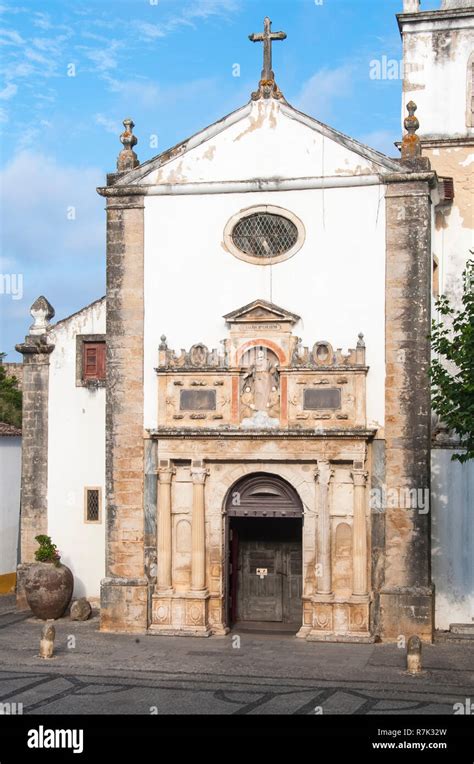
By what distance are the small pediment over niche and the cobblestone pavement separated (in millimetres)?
6135

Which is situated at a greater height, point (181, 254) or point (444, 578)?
point (181, 254)

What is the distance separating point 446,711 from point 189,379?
9.00m

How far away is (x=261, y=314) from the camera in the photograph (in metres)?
22.8

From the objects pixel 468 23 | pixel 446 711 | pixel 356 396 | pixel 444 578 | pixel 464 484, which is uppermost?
pixel 468 23

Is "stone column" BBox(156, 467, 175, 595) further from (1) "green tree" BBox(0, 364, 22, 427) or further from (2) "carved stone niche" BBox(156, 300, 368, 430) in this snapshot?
(1) "green tree" BBox(0, 364, 22, 427)

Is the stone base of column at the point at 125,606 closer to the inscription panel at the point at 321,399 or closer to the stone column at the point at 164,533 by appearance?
the stone column at the point at 164,533

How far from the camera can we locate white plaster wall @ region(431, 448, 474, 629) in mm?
22859

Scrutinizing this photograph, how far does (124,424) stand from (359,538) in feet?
17.1

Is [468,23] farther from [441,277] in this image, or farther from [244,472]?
[244,472]

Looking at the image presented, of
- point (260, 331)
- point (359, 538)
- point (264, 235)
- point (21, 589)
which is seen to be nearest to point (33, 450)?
point (21, 589)

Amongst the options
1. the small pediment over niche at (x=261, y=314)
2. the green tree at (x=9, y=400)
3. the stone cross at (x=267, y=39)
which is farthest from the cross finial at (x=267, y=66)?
the green tree at (x=9, y=400)

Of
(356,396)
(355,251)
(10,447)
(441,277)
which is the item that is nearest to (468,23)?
(441,277)

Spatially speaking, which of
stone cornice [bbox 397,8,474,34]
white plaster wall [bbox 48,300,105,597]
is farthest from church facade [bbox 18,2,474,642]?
stone cornice [bbox 397,8,474,34]

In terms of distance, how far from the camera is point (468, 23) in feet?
90.9
